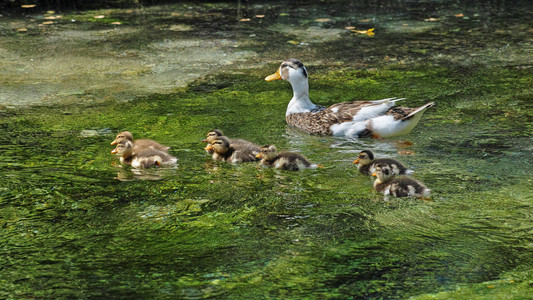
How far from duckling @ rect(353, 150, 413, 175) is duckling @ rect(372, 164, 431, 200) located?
18 cm

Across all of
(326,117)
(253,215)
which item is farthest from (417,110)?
(253,215)

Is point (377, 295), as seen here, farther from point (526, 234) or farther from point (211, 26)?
point (211, 26)

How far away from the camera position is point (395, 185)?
526cm

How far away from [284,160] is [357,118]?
140 centimetres

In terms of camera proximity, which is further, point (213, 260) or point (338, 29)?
point (338, 29)

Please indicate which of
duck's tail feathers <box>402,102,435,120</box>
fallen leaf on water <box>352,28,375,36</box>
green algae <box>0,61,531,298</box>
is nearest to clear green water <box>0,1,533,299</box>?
green algae <box>0,61,531,298</box>

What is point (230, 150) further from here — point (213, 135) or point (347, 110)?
point (347, 110)

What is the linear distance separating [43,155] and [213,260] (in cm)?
279

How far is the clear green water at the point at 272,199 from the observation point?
4035mm

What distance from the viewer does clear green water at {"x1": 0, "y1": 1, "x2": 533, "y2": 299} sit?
4.04 meters

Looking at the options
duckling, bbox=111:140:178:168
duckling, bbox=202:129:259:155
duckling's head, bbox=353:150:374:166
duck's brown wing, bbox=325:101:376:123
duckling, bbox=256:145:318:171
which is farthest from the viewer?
duck's brown wing, bbox=325:101:376:123

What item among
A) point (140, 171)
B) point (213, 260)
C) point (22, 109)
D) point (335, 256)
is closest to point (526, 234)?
point (335, 256)

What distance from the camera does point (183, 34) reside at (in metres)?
11.4

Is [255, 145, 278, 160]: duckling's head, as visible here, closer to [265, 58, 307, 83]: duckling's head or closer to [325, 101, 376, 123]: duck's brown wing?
[325, 101, 376, 123]: duck's brown wing
